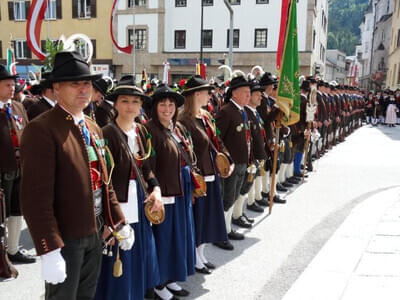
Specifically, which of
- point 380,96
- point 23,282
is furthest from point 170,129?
point 380,96

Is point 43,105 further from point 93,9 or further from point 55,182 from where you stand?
point 93,9

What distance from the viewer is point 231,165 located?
15.8ft

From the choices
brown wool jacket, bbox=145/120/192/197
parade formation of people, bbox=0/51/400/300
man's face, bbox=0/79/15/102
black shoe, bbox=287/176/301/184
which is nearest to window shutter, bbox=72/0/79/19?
black shoe, bbox=287/176/301/184

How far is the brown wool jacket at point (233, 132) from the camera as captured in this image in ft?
17.6

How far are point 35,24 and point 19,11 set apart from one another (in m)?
26.6

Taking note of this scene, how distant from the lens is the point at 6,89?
15.2 ft

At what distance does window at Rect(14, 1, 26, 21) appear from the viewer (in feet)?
110

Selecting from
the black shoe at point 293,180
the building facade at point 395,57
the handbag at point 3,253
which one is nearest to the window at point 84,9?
the building facade at point 395,57

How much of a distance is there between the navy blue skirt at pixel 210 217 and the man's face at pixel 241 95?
1288 millimetres

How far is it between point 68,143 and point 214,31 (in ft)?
102

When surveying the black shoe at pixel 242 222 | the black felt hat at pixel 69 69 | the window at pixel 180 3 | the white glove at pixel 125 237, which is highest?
the window at pixel 180 3

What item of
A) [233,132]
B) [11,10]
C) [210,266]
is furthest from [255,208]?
[11,10]

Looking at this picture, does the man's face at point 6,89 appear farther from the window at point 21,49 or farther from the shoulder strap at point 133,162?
the window at point 21,49

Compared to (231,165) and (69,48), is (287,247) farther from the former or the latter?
(69,48)
